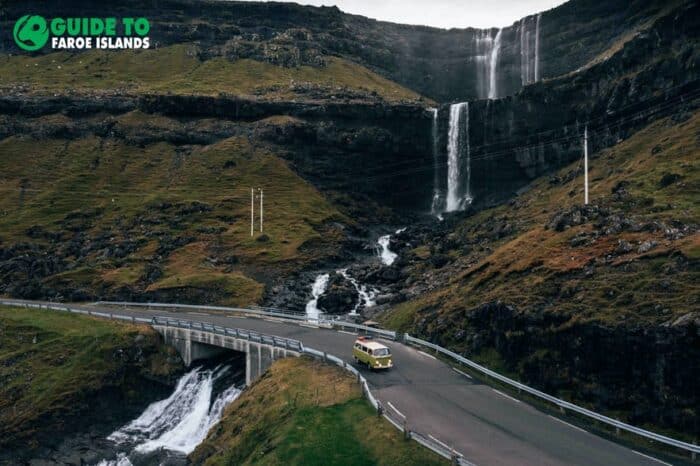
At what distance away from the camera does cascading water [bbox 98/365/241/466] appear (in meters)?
52.5

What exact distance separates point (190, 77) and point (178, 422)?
474 feet

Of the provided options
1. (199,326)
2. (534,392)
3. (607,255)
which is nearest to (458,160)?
(199,326)

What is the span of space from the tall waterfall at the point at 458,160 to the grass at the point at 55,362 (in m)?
80.4

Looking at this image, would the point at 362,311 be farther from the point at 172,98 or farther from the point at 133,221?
the point at 172,98

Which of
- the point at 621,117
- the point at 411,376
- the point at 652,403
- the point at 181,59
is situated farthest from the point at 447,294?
the point at 181,59

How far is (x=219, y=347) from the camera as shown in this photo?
68.0 meters

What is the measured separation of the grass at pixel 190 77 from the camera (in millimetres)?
170250

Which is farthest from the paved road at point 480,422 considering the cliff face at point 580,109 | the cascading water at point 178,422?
the cliff face at point 580,109

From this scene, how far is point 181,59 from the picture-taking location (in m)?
200

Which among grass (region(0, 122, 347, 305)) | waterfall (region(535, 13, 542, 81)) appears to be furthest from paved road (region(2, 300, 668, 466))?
waterfall (region(535, 13, 542, 81))

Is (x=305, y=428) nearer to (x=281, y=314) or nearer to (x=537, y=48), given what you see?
(x=281, y=314)

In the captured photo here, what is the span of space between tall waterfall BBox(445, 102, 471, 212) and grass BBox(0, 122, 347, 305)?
25868 millimetres

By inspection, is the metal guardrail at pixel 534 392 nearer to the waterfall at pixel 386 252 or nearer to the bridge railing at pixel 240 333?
the bridge railing at pixel 240 333

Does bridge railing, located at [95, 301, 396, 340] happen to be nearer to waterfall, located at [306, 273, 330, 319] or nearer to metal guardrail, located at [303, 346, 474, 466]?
waterfall, located at [306, 273, 330, 319]
